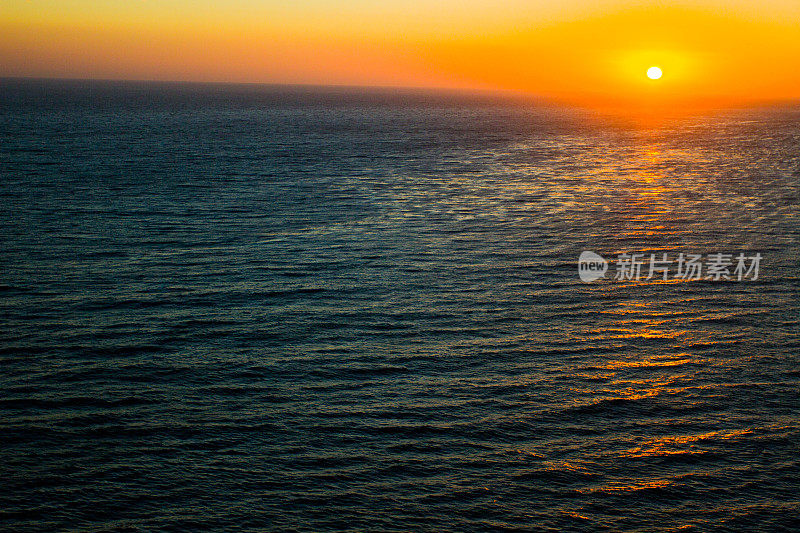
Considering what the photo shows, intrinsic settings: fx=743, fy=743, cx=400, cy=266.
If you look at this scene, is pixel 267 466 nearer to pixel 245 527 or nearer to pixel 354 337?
pixel 245 527

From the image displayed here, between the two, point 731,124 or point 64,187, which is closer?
point 64,187

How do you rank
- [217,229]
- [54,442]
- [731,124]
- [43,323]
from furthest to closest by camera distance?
[731,124], [217,229], [43,323], [54,442]

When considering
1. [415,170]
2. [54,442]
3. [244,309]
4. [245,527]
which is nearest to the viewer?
[245,527]

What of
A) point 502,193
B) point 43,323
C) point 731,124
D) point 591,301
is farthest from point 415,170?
point 731,124

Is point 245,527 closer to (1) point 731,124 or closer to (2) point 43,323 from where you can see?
(2) point 43,323

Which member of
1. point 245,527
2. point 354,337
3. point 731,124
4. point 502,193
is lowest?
point 245,527

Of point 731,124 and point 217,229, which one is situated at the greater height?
point 731,124

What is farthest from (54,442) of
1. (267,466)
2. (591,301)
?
(591,301)
